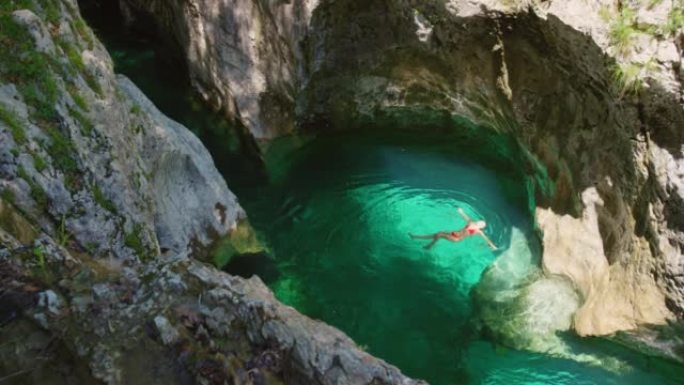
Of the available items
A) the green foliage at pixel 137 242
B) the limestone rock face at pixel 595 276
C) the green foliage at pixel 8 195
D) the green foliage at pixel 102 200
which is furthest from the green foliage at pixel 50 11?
the limestone rock face at pixel 595 276

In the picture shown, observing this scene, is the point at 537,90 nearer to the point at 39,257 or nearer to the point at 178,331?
the point at 178,331

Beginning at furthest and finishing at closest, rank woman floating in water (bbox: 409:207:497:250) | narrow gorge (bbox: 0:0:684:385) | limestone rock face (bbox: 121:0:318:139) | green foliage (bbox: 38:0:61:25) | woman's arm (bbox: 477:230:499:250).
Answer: limestone rock face (bbox: 121:0:318:139) < woman floating in water (bbox: 409:207:497:250) < woman's arm (bbox: 477:230:499:250) < green foliage (bbox: 38:0:61:25) < narrow gorge (bbox: 0:0:684:385)

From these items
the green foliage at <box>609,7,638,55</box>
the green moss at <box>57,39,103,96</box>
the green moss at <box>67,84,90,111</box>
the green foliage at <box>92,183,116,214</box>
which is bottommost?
the green foliage at <box>92,183,116,214</box>

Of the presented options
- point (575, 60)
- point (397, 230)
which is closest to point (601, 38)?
point (575, 60)

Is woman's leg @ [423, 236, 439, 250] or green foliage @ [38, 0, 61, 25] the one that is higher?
green foliage @ [38, 0, 61, 25]

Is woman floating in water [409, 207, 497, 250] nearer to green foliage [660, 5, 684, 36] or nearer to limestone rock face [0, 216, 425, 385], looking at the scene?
green foliage [660, 5, 684, 36]

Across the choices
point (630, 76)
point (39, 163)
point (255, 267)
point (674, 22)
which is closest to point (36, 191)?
point (39, 163)

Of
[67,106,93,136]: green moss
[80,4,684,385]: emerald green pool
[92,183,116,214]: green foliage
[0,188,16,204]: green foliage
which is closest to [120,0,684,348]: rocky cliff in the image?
[80,4,684,385]: emerald green pool
